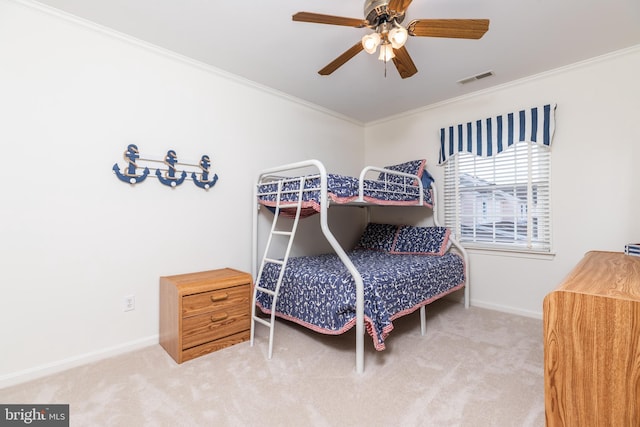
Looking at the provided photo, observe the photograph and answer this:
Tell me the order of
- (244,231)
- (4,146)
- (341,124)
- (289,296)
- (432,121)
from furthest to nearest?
(341,124) → (432,121) → (244,231) → (289,296) → (4,146)

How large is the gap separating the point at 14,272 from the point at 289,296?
175 centimetres

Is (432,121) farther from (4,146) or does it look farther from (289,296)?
(4,146)

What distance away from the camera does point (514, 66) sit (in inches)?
107

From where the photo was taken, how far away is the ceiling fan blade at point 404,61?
6.24ft

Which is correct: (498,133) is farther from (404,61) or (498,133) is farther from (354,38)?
(354,38)

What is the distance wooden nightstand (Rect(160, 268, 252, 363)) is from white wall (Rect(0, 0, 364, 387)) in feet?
0.73

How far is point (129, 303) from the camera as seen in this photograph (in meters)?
2.28

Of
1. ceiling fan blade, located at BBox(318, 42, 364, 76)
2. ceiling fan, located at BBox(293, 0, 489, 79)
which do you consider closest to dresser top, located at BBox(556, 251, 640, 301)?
ceiling fan, located at BBox(293, 0, 489, 79)

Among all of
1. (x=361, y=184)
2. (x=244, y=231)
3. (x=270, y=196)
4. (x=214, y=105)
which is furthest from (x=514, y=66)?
(x=244, y=231)

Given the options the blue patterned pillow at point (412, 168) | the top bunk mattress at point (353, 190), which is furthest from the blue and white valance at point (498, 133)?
the top bunk mattress at point (353, 190)

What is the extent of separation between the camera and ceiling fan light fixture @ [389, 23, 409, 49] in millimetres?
1639

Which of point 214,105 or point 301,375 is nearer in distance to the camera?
point 301,375

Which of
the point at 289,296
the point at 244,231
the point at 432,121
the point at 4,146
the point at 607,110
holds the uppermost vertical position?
the point at 432,121

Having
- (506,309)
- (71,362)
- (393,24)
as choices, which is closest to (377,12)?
(393,24)
